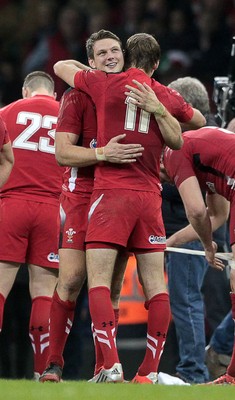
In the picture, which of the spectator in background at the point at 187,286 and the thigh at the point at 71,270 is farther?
the spectator in background at the point at 187,286

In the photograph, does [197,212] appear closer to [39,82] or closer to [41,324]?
[41,324]

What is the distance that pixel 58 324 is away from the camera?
27.7ft

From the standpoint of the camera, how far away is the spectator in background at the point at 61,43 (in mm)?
15361

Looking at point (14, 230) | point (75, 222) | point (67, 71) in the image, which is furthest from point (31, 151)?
point (75, 222)

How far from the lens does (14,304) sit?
37.5 feet

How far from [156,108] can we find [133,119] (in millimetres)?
167

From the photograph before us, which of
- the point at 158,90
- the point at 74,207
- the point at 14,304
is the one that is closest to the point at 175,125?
the point at 158,90

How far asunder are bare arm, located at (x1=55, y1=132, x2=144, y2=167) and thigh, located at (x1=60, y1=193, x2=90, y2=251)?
1.00 ft

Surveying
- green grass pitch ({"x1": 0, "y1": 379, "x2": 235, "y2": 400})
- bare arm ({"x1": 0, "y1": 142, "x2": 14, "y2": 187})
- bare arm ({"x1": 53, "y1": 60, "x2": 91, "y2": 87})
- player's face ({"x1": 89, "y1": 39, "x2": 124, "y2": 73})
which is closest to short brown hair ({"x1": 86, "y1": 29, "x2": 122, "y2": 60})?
player's face ({"x1": 89, "y1": 39, "x2": 124, "y2": 73})

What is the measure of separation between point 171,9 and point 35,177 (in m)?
6.61

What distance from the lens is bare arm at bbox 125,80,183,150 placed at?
805 cm

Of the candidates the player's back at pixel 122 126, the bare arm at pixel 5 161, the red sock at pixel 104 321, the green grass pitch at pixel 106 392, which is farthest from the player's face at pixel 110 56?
the green grass pitch at pixel 106 392

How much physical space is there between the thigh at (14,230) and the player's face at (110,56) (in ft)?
5.22

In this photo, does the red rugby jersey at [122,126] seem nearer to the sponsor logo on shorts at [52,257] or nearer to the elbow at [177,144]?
the elbow at [177,144]
